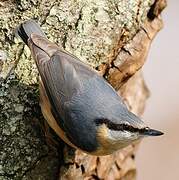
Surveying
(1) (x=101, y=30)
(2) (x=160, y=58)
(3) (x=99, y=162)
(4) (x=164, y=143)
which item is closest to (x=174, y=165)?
(4) (x=164, y=143)

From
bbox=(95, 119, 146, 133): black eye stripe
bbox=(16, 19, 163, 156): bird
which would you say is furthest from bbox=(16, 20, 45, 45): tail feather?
bbox=(95, 119, 146, 133): black eye stripe

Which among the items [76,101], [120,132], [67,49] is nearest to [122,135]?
[120,132]

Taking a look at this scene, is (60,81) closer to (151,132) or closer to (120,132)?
(120,132)

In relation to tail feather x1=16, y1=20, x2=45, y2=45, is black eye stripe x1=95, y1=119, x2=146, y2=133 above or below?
below

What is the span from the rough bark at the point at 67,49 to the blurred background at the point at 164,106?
164 cm

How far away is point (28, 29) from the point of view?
11.2 ft

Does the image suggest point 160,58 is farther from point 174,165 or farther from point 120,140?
point 120,140

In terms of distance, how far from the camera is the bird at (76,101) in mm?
3211

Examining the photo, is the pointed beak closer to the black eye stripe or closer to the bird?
the black eye stripe

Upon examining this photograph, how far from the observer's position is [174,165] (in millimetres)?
5387

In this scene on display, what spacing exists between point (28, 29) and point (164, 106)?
91.5 inches

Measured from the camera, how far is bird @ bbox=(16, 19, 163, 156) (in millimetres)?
3211

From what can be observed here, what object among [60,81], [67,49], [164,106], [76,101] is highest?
[164,106]

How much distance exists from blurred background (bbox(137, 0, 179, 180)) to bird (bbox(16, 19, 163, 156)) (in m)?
2.11
